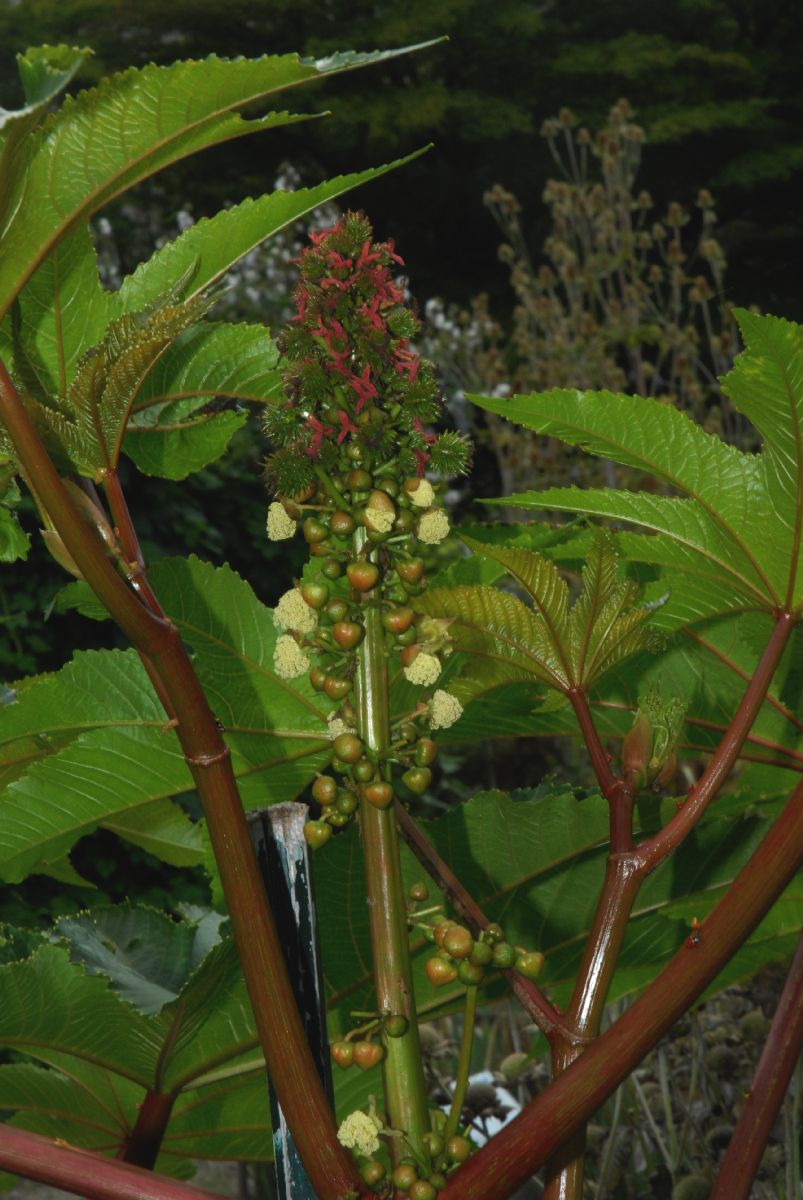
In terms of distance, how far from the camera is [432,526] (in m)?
0.41

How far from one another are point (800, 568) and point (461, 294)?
42.3 feet

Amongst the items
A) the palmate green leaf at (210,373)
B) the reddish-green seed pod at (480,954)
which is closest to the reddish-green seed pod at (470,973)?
the reddish-green seed pod at (480,954)

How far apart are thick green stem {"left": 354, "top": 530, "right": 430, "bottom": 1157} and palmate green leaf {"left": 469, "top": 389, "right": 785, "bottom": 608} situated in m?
0.09

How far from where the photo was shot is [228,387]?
0.52 meters

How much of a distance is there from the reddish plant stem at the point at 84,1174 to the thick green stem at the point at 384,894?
0.07 metres

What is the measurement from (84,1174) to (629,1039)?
6.5 inches

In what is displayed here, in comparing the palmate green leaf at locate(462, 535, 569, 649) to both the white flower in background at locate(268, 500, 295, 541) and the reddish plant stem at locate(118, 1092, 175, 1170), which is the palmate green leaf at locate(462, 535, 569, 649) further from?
the reddish plant stem at locate(118, 1092, 175, 1170)

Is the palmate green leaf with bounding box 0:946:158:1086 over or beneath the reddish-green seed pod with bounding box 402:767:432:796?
beneath

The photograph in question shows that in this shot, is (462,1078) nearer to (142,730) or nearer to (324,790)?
(324,790)

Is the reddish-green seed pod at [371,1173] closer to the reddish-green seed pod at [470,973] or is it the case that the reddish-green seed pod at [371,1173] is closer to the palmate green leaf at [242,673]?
the reddish-green seed pod at [470,973]

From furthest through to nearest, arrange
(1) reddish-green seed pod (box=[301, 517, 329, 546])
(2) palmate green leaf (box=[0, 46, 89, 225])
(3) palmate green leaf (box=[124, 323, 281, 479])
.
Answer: (3) palmate green leaf (box=[124, 323, 281, 479]) → (1) reddish-green seed pod (box=[301, 517, 329, 546]) → (2) palmate green leaf (box=[0, 46, 89, 225])

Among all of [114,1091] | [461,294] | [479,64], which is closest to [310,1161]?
[114,1091]

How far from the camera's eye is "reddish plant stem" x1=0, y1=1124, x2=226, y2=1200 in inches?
14.6

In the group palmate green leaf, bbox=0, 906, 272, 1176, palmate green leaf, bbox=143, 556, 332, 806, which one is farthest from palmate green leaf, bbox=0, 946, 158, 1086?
palmate green leaf, bbox=143, 556, 332, 806
